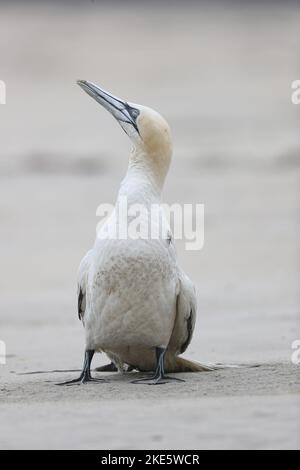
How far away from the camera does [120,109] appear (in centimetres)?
1051

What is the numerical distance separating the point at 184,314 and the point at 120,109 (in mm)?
1654

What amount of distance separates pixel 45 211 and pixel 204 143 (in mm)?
7289

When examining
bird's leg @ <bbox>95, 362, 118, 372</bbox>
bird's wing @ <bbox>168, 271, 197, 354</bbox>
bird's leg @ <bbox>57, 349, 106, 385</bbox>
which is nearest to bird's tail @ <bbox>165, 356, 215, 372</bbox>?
bird's wing @ <bbox>168, 271, 197, 354</bbox>

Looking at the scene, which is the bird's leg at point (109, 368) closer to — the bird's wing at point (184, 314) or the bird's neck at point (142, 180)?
the bird's wing at point (184, 314)

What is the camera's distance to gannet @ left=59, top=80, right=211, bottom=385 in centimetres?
973

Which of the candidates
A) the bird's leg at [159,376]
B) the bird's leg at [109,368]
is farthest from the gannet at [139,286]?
the bird's leg at [109,368]

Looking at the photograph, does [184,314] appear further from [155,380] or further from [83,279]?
[83,279]

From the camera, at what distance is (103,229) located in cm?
994

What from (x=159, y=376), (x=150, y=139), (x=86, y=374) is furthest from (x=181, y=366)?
(x=150, y=139)

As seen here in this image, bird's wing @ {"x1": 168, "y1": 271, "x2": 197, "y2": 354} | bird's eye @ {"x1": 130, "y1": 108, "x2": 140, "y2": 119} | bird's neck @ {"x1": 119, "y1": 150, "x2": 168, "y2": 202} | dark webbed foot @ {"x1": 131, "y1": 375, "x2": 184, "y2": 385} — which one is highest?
bird's eye @ {"x1": 130, "y1": 108, "x2": 140, "y2": 119}

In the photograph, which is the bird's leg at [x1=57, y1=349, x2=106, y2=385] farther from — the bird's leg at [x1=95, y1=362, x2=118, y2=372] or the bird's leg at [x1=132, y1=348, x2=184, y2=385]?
the bird's leg at [x1=95, y1=362, x2=118, y2=372]

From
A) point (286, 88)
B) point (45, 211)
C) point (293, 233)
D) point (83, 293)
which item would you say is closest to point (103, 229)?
point (83, 293)

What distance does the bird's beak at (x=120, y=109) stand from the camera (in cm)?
1039

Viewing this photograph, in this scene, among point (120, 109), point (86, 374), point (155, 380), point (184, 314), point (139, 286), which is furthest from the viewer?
point (120, 109)
